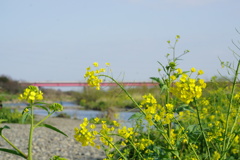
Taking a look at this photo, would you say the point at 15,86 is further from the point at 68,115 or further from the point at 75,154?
the point at 75,154

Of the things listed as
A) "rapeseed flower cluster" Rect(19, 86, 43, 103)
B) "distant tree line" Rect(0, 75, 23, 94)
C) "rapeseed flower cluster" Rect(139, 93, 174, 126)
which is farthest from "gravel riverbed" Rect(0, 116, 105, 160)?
"distant tree line" Rect(0, 75, 23, 94)

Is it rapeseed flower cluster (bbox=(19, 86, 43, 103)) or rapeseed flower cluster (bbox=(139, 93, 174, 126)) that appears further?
rapeseed flower cluster (bbox=(139, 93, 174, 126))

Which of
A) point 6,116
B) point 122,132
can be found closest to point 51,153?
point 122,132

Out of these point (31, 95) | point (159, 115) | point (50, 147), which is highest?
point (31, 95)

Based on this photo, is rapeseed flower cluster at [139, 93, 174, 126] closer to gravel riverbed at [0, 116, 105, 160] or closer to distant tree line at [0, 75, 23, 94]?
gravel riverbed at [0, 116, 105, 160]

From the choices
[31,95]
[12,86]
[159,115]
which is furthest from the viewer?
[12,86]

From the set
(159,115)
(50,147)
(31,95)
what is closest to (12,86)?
(50,147)

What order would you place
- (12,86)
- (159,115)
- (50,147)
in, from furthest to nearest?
(12,86)
(50,147)
(159,115)

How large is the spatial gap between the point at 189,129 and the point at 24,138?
4942 millimetres

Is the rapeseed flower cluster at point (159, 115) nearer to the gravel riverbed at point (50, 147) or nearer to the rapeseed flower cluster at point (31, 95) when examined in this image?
the rapeseed flower cluster at point (31, 95)

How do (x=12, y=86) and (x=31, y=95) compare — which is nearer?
(x=31, y=95)

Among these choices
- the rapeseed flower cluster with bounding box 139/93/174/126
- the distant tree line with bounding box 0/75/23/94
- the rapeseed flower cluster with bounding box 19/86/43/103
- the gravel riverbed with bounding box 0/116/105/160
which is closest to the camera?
the rapeseed flower cluster with bounding box 19/86/43/103

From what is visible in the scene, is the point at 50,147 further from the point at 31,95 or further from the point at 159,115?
the point at 31,95

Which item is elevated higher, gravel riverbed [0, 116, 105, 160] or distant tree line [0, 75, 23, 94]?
distant tree line [0, 75, 23, 94]
